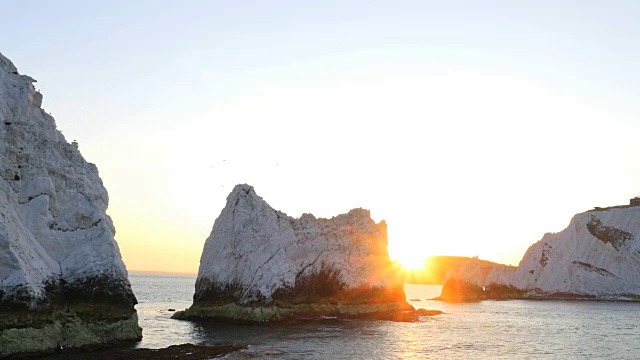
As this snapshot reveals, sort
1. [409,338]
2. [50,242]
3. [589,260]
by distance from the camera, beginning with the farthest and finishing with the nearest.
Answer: [589,260] → [409,338] → [50,242]

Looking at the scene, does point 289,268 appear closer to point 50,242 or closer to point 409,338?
point 409,338

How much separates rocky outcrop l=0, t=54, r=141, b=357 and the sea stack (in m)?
21.5

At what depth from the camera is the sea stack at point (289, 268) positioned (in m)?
59.9

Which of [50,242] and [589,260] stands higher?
[589,260]

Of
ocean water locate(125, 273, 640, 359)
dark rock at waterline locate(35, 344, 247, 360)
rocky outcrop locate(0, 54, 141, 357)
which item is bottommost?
dark rock at waterline locate(35, 344, 247, 360)

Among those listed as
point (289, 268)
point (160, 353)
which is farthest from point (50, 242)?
point (289, 268)

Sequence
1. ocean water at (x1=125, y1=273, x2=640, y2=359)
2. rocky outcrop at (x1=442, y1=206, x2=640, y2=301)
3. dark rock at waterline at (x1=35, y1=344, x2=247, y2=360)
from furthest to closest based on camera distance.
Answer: rocky outcrop at (x1=442, y1=206, x2=640, y2=301)
ocean water at (x1=125, y1=273, x2=640, y2=359)
dark rock at waterline at (x1=35, y1=344, x2=247, y2=360)

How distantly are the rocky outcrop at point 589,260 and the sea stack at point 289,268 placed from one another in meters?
67.4

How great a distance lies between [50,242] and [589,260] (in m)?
116

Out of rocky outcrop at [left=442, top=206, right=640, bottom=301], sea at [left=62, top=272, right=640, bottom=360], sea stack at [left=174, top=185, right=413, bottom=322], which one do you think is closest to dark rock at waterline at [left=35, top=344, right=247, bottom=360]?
sea at [left=62, top=272, right=640, bottom=360]

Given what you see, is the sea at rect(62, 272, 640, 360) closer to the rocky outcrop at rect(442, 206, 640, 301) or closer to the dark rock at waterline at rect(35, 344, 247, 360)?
the dark rock at waterline at rect(35, 344, 247, 360)

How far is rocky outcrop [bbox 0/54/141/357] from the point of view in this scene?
101 ft

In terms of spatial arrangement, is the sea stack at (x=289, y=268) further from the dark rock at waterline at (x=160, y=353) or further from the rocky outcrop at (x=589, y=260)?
the rocky outcrop at (x=589, y=260)

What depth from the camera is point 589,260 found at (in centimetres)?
12275
